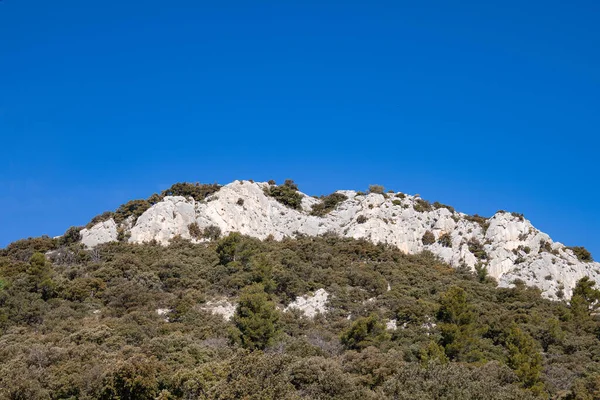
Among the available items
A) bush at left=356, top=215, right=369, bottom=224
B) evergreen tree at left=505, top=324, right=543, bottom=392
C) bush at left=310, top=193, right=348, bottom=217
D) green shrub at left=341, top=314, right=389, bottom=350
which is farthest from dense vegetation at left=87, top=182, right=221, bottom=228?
evergreen tree at left=505, top=324, right=543, bottom=392

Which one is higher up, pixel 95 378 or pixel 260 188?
pixel 260 188

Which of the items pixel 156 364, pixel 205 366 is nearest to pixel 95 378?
pixel 156 364

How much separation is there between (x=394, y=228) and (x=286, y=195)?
57.9 ft

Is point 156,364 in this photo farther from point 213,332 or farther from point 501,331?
point 501,331

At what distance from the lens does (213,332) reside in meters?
45.0

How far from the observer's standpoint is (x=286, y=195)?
85.6 metres

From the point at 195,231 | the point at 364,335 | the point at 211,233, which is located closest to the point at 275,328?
the point at 364,335

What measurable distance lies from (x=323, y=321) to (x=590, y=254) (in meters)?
45.4

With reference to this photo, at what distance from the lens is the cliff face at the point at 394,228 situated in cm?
6981

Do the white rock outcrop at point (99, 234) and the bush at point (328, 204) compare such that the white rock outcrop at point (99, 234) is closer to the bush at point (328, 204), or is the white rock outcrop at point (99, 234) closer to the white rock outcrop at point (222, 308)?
the white rock outcrop at point (222, 308)

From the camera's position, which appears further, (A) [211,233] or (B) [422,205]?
(B) [422,205]

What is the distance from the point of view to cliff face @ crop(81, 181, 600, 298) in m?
69.8

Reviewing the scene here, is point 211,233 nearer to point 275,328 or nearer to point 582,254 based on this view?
point 275,328

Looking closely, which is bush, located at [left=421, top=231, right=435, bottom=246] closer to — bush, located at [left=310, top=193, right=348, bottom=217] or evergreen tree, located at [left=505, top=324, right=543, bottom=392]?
bush, located at [left=310, top=193, right=348, bottom=217]
